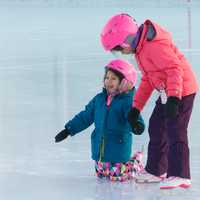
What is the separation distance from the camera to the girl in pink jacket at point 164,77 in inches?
125

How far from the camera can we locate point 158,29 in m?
3.26

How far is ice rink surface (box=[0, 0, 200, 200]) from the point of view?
10.8ft

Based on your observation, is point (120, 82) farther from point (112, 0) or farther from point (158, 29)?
point (112, 0)

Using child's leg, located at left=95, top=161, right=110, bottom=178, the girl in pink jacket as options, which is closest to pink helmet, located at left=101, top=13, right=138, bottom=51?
the girl in pink jacket

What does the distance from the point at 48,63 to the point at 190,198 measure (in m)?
4.87

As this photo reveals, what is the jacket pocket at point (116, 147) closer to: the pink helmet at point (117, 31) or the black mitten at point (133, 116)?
the black mitten at point (133, 116)

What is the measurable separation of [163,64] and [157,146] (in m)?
0.46

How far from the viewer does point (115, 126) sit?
350 centimetres

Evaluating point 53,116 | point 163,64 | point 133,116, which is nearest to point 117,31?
point 163,64

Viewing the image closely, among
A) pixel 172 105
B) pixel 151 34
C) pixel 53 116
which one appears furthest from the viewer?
pixel 53 116

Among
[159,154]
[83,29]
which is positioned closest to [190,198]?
[159,154]

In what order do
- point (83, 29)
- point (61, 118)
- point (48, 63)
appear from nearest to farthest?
point (61, 118)
point (48, 63)
point (83, 29)

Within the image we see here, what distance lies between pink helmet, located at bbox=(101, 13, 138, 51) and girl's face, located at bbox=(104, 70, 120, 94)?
229 millimetres

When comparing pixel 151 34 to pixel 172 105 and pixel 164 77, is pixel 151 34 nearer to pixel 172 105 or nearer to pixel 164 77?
pixel 164 77
